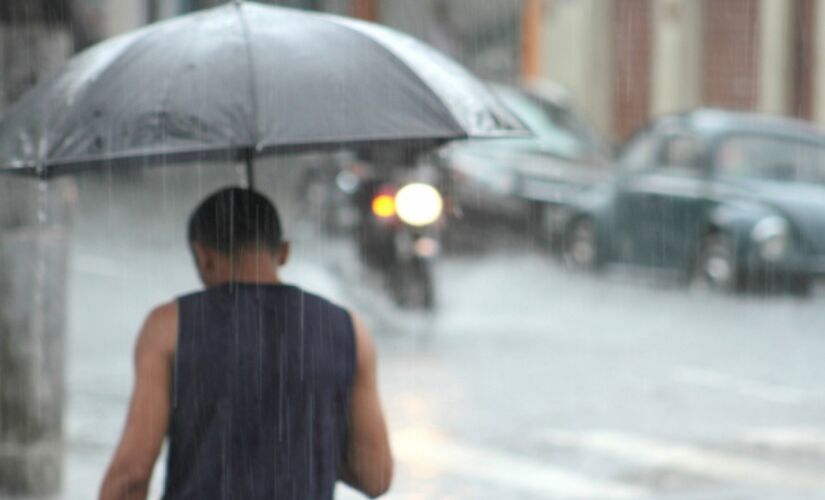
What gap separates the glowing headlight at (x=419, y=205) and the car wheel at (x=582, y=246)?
512 cm

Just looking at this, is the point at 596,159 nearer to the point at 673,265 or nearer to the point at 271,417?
the point at 673,265

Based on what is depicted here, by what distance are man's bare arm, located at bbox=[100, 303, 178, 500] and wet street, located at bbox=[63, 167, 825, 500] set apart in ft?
12.3

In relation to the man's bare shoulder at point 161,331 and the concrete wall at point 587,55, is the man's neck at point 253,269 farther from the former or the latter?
the concrete wall at point 587,55

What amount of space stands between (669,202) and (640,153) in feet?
3.11

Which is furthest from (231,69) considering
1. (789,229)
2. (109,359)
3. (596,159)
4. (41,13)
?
(596,159)

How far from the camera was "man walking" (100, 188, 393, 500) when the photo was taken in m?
3.57

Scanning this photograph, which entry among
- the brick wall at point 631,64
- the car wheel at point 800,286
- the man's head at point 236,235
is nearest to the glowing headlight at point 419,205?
the car wheel at point 800,286

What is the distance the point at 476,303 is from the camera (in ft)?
51.4

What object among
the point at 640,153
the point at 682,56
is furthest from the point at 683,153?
the point at 682,56

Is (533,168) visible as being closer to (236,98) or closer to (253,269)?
(236,98)

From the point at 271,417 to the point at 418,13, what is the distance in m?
23.5

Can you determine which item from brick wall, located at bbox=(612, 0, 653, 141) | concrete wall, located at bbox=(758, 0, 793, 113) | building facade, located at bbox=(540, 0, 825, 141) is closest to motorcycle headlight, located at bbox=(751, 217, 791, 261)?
building facade, located at bbox=(540, 0, 825, 141)

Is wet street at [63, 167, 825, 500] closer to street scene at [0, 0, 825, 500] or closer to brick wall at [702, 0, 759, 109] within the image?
street scene at [0, 0, 825, 500]

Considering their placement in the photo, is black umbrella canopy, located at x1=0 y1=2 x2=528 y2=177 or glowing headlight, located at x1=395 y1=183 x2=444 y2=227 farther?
glowing headlight, located at x1=395 y1=183 x2=444 y2=227
